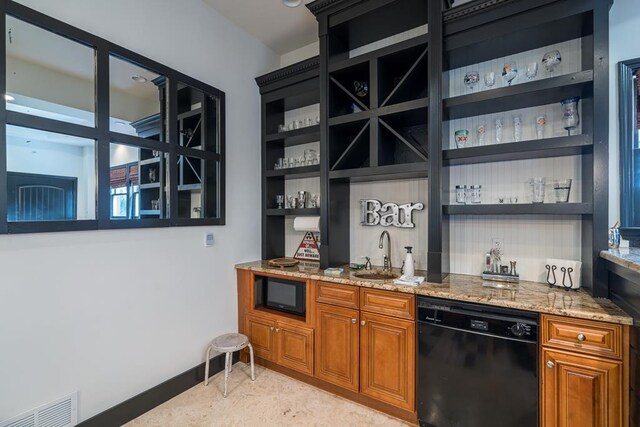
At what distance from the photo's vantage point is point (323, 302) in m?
2.38

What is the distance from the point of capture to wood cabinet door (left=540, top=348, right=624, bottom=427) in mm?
1452

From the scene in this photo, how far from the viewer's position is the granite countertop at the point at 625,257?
136cm

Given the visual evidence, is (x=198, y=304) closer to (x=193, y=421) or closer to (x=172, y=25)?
(x=193, y=421)

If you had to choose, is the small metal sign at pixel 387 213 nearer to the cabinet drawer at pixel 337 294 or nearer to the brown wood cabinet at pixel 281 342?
the cabinet drawer at pixel 337 294

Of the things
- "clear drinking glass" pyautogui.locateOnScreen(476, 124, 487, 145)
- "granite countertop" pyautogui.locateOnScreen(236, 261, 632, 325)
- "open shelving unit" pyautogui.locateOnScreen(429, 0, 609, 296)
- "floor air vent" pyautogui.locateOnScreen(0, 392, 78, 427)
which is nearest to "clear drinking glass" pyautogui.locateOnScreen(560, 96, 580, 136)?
"open shelving unit" pyautogui.locateOnScreen(429, 0, 609, 296)

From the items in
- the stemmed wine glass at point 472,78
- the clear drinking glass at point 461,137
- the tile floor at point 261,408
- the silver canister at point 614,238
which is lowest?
the tile floor at point 261,408

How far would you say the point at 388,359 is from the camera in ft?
6.81

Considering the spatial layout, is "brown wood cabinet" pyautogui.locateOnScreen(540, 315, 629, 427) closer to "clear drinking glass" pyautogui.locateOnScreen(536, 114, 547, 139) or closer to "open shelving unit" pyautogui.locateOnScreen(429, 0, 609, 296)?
"open shelving unit" pyautogui.locateOnScreen(429, 0, 609, 296)

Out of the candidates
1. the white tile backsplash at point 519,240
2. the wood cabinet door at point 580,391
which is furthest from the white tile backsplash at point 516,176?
the wood cabinet door at point 580,391

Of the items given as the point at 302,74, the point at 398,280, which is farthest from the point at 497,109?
the point at 302,74

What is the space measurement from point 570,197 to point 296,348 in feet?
7.62

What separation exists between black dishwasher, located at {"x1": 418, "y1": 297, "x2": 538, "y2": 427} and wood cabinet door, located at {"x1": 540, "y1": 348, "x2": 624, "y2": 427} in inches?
2.4

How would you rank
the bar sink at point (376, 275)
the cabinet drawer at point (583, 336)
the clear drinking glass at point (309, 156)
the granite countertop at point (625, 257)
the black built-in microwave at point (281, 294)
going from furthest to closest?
the clear drinking glass at point (309, 156) < the black built-in microwave at point (281, 294) < the bar sink at point (376, 275) < the cabinet drawer at point (583, 336) < the granite countertop at point (625, 257)

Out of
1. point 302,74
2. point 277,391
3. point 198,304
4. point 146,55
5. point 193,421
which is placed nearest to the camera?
point 193,421
